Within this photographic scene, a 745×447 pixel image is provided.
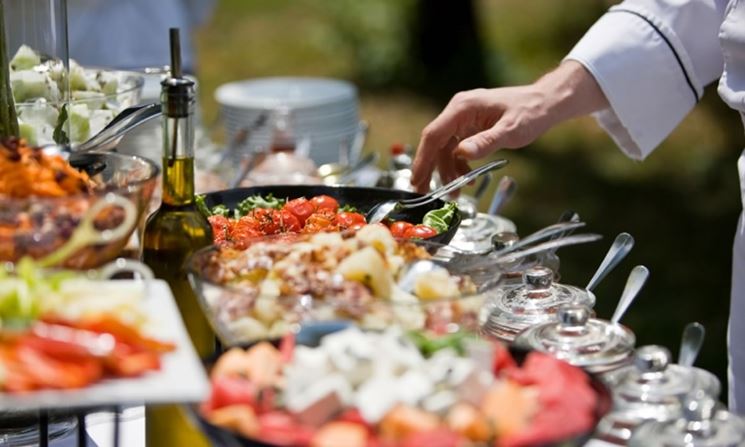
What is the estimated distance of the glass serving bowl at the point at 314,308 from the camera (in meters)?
0.92

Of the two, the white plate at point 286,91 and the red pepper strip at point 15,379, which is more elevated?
the red pepper strip at point 15,379

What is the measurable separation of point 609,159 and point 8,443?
4.50 meters

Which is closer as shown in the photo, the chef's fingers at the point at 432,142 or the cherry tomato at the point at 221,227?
the cherry tomato at the point at 221,227

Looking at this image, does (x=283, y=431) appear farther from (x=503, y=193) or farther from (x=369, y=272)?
(x=503, y=193)

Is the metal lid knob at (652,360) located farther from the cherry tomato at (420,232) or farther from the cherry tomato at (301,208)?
the cherry tomato at (301,208)

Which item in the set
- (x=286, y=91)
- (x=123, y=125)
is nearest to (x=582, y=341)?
(x=123, y=125)

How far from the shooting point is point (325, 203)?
1434 mm

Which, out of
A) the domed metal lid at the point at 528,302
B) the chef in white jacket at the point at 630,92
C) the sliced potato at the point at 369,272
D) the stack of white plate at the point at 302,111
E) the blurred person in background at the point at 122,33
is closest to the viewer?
the sliced potato at the point at 369,272

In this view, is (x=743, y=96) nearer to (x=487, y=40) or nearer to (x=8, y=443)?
(x=8, y=443)

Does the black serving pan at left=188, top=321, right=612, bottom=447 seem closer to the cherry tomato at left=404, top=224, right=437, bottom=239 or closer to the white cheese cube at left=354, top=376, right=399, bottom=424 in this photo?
the white cheese cube at left=354, top=376, right=399, bottom=424

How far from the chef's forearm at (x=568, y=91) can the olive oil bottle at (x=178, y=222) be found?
2.23 ft

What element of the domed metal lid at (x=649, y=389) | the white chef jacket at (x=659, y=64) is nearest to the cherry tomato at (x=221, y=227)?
the domed metal lid at (x=649, y=389)

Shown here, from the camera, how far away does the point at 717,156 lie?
5.36 m

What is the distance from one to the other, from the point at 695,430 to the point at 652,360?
73 millimetres
